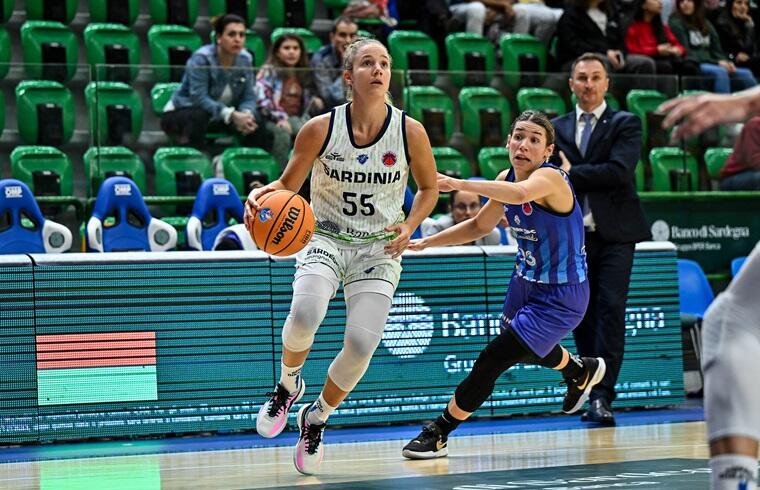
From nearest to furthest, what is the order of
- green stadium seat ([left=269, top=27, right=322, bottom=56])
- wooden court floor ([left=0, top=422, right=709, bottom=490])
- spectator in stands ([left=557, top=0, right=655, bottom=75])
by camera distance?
1. wooden court floor ([left=0, top=422, right=709, bottom=490])
2. green stadium seat ([left=269, top=27, right=322, bottom=56])
3. spectator in stands ([left=557, top=0, right=655, bottom=75])

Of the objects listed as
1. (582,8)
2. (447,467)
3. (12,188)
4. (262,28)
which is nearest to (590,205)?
(447,467)

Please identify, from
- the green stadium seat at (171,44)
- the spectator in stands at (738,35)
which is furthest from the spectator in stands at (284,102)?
the spectator in stands at (738,35)

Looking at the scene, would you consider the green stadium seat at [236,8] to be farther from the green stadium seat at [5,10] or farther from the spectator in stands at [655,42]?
the spectator in stands at [655,42]

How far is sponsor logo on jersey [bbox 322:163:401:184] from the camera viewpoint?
626 cm

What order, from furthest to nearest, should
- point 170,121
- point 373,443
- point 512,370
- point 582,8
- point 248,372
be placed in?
point 582,8 < point 170,121 < point 512,370 < point 248,372 < point 373,443

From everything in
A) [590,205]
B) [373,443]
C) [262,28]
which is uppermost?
[262,28]

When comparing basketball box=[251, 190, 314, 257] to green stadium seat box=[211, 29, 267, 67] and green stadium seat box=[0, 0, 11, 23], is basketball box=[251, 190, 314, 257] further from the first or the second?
green stadium seat box=[0, 0, 11, 23]

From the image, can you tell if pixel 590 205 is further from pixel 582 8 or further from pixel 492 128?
pixel 582 8

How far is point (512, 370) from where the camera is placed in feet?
29.3

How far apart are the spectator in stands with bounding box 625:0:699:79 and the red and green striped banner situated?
816 centimetres

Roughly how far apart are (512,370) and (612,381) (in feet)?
2.57

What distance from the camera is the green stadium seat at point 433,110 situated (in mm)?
10836

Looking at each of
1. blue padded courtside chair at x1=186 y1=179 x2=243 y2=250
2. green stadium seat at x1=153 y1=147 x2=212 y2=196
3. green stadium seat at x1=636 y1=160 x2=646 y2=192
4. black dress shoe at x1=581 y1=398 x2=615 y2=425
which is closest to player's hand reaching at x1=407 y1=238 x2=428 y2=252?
black dress shoe at x1=581 y1=398 x2=615 y2=425

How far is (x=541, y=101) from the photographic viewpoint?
36.4 feet
